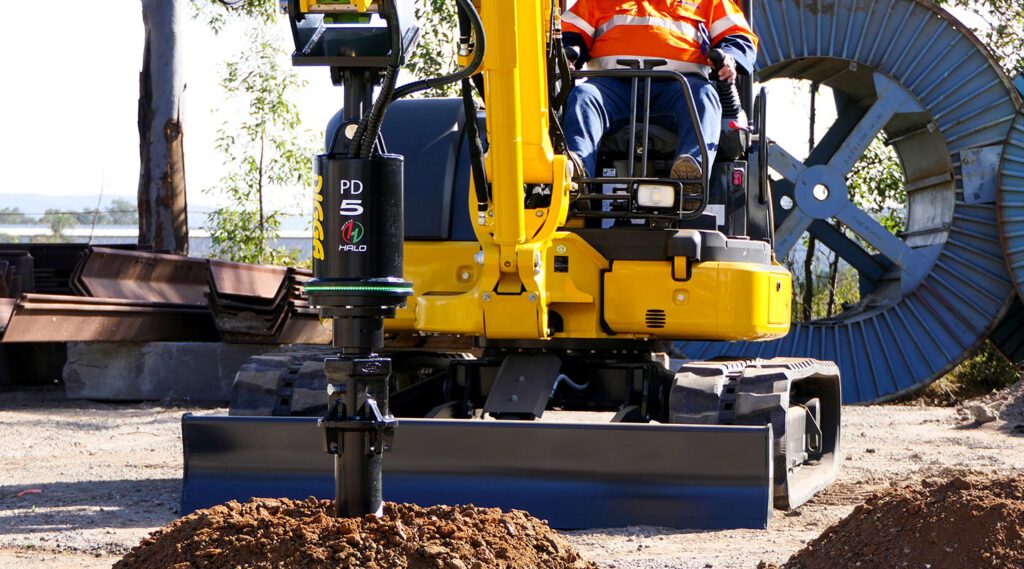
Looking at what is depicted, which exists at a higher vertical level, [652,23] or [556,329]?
[652,23]

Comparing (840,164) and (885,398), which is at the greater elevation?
(840,164)

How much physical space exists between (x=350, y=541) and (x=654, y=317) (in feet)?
10.0

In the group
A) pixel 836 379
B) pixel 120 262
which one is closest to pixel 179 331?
pixel 120 262

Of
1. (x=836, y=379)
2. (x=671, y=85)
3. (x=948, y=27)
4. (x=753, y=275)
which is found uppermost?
(x=948, y=27)

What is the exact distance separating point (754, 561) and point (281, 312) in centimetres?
697

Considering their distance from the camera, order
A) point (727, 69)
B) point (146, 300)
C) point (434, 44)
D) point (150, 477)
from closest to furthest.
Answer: point (727, 69), point (150, 477), point (146, 300), point (434, 44)

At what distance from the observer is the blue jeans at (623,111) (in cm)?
622

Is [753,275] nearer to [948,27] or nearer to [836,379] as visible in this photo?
[836,379]

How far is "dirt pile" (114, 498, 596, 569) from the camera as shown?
132 inches

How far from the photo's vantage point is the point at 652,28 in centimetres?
646

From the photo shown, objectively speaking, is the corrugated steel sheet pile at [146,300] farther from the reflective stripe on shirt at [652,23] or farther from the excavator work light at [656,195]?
the excavator work light at [656,195]

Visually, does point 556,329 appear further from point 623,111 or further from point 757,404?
point 623,111

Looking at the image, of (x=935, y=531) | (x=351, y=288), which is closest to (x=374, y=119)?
(x=351, y=288)

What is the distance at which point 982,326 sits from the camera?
12.4m
